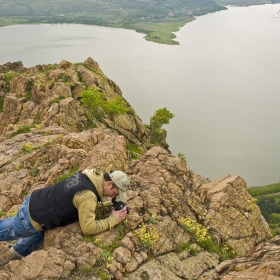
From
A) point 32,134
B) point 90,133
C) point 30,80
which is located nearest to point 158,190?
point 90,133

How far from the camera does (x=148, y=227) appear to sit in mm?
8844

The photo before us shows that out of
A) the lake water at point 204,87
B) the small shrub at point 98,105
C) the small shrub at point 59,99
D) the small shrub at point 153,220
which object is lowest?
the lake water at point 204,87

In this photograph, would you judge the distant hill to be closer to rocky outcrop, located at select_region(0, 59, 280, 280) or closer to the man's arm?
rocky outcrop, located at select_region(0, 59, 280, 280)

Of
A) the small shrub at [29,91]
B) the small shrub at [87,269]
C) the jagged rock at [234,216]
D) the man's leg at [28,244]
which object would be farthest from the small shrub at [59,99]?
the small shrub at [87,269]

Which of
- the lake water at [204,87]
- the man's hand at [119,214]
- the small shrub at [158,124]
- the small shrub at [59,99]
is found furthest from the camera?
the lake water at [204,87]

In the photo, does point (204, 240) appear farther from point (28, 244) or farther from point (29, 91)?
point (29, 91)

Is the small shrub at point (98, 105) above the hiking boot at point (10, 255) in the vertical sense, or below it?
below

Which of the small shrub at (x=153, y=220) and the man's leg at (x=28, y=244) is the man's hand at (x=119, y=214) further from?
the man's leg at (x=28, y=244)

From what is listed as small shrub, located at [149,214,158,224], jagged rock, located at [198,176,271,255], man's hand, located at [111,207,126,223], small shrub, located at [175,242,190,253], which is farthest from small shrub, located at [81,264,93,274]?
jagged rock, located at [198,176,271,255]

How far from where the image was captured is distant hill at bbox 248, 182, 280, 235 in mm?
79181

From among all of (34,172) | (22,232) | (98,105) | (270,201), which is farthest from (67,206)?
(270,201)

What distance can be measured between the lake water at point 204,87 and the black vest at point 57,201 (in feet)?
196

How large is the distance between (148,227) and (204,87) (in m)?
96.5

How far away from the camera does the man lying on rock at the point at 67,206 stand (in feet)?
23.4
